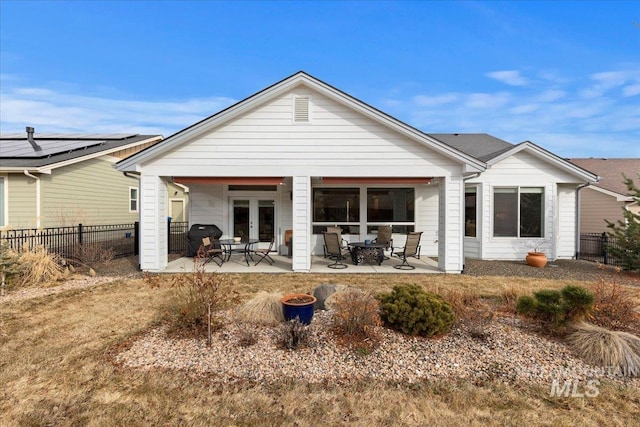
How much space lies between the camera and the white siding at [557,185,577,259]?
12.0 metres

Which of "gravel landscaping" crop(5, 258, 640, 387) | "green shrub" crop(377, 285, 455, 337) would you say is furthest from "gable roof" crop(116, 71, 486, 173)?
"green shrub" crop(377, 285, 455, 337)

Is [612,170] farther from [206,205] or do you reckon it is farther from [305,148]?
[206,205]

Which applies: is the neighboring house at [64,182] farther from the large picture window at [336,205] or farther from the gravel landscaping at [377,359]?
the gravel landscaping at [377,359]

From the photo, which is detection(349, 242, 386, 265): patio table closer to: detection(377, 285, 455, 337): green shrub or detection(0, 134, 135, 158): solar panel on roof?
detection(377, 285, 455, 337): green shrub

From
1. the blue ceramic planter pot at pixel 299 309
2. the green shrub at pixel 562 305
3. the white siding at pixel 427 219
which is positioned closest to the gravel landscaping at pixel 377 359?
the blue ceramic planter pot at pixel 299 309

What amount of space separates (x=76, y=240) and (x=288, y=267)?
25.8 ft

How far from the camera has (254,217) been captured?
12.8m

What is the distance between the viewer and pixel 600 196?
15.5m

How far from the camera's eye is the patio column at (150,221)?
29.5 ft

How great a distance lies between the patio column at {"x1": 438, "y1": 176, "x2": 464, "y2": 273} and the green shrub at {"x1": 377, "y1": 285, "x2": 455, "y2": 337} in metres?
4.95

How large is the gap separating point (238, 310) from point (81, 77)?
18932 millimetres

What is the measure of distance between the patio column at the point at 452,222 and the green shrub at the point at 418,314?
4955 mm

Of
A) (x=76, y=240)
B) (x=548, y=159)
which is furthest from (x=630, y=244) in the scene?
(x=76, y=240)

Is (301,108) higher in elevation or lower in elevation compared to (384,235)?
higher
